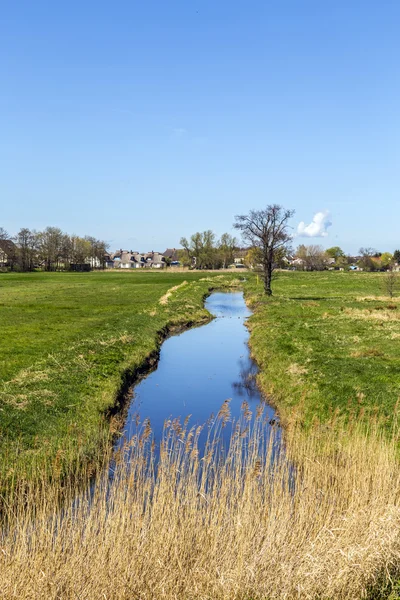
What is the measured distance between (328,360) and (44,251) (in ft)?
434

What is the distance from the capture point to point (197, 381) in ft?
81.1

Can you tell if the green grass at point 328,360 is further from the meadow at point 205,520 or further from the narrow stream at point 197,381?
the narrow stream at point 197,381

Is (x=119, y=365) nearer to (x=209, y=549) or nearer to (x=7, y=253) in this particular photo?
(x=209, y=549)

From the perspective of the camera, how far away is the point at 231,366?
92.7 ft

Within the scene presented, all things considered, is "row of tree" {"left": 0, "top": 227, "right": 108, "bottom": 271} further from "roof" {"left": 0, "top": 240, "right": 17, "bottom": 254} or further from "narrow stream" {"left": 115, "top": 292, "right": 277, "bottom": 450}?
"narrow stream" {"left": 115, "top": 292, "right": 277, "bottom": 450}

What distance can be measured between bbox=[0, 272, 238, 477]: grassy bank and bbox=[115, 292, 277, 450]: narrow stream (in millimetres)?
1122

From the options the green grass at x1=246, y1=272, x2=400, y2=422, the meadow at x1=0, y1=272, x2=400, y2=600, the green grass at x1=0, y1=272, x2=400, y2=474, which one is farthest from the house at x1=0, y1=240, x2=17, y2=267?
the meadow at x1=0, y1=272, x2=400, y2=600

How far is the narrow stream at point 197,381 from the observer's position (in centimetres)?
1934

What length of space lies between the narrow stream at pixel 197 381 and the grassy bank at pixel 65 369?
1.12 meters

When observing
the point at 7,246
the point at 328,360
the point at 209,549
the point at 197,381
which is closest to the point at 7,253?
the point at 7,246

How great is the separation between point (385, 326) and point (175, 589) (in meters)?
29.6

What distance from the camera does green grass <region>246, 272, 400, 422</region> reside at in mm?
17750

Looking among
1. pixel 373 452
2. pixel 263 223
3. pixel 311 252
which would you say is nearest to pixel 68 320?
pixel 263 223

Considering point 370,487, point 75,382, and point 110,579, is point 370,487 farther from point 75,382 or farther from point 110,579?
point 75,382
